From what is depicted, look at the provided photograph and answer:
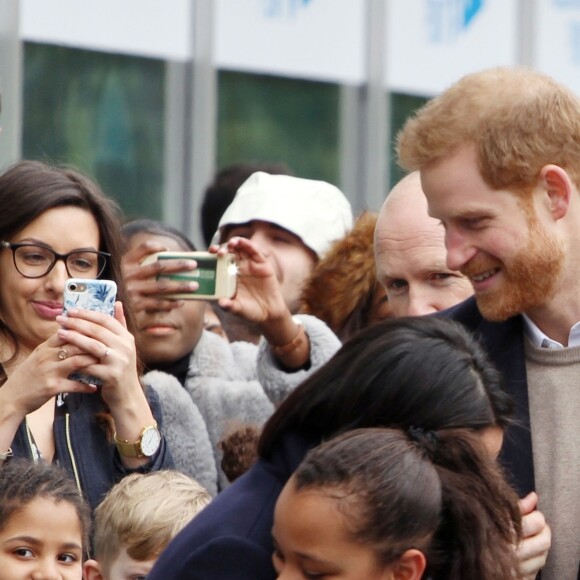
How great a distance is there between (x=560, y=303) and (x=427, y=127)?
480 mm

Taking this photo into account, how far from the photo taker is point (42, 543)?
3709 mm

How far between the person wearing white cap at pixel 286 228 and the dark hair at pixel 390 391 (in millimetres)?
2740

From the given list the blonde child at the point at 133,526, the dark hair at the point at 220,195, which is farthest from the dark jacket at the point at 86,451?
the dark hair at the point at 220,195

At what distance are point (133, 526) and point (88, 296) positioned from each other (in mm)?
586

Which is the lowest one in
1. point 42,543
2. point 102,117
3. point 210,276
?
point 42,543

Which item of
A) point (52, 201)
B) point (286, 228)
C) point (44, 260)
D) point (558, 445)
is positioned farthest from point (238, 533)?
point (286, 228)

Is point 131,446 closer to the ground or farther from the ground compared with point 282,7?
closer to the ground

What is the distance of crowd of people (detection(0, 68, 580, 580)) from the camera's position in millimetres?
2711

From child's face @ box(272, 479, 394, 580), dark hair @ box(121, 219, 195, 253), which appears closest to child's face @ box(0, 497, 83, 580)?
child's face @ box(272, 479, 394, 580)

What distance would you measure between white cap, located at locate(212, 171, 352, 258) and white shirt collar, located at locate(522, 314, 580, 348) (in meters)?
2.06

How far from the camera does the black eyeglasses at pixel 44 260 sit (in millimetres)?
4316

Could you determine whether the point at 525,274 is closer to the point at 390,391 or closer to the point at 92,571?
the point at 390,391

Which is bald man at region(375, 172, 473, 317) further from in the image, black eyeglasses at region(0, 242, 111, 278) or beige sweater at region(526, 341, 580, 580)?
beige sweater at region(526, 341, 580, 580)

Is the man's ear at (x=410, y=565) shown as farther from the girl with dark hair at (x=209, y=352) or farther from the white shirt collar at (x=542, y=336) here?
the girl with dark hair at (x=209, y=352)
